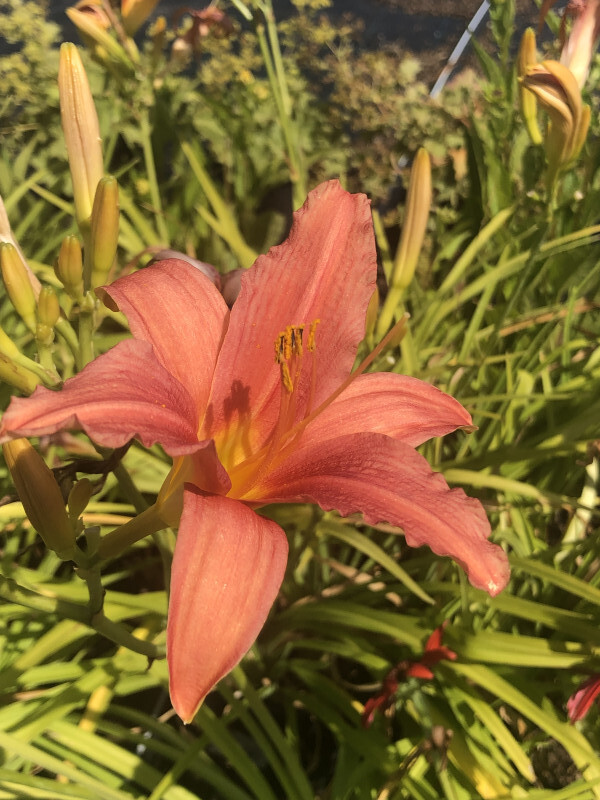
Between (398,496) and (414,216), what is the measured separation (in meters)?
0.55

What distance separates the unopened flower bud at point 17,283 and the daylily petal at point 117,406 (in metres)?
0.18

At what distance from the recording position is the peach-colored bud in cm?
107

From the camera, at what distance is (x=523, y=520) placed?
95cm

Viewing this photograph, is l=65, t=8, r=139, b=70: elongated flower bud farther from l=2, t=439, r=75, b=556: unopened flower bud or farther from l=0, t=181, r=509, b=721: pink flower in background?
l=2, t=439, r=75, b=556: unopened flower bud

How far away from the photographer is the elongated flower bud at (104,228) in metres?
0.55

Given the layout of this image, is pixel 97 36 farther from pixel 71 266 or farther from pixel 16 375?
pixel 16 375

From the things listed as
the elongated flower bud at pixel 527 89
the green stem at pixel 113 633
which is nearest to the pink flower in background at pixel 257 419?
the green stem at pixel 113 633

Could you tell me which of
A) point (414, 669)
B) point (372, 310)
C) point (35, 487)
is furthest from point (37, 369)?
point (414, 669)

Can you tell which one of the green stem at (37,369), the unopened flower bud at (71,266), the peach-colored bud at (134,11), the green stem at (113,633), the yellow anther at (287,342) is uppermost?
the peach-colored bud at (134,11)

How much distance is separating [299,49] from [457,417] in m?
1.84

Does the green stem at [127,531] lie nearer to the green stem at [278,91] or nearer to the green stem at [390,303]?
the green stem at [390,303]

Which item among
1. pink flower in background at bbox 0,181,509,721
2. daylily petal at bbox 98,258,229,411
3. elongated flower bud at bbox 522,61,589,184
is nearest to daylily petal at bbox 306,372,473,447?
pink flower in background at bbox 0,181,509,721

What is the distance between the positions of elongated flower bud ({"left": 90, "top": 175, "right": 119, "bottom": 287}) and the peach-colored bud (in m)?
0.72

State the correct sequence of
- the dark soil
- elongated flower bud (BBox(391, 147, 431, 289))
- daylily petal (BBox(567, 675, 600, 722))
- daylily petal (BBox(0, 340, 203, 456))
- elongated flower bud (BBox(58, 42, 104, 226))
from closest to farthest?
daylily petal (BBox(0, 340, 203, 456)) < elongated flower bud (BBox(58, 42, 104, 226)) < daylily petal (BBox(567, 675, 600, 722)) < elongated flower bud (BBox(391, 147, 431, 289)) < the dark soil
